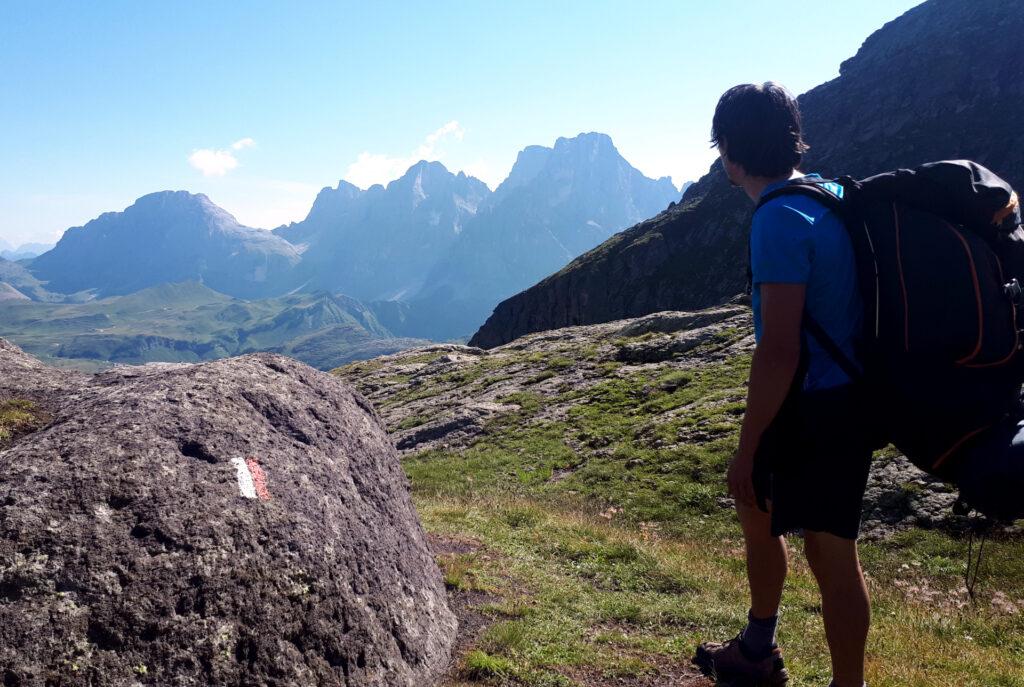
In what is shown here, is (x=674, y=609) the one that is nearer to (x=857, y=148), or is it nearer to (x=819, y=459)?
(x=819, y=459)

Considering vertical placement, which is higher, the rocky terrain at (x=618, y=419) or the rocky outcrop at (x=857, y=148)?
the rocky outcrop at (x=857, y=148)

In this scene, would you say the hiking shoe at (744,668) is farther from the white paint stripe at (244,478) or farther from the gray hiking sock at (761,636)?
the white paint stripe at (244,478)

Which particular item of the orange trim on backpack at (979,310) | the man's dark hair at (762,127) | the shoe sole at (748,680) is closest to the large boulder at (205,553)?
the shoe sole at (748,680)

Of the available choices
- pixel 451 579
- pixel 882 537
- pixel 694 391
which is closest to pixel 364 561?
pixel 451 579

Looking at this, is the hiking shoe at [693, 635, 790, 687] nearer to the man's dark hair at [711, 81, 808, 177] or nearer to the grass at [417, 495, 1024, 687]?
the grass at [417, 495, 1024, 687]

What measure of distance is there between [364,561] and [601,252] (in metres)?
179

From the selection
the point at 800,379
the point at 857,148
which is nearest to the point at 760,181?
the point at 800,379

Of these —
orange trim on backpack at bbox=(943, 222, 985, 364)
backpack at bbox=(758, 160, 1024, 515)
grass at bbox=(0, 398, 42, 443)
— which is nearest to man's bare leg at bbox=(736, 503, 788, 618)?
backpack at bbox=(758, 160, 1024, 515)

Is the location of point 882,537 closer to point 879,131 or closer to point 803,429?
point 803,429

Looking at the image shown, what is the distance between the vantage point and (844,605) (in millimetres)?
5090

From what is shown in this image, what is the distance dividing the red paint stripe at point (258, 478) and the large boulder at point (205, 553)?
2cm

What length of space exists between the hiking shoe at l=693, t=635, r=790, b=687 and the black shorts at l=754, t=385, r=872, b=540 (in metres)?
1.95

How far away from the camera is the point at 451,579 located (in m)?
9.92

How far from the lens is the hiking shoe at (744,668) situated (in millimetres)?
6148
